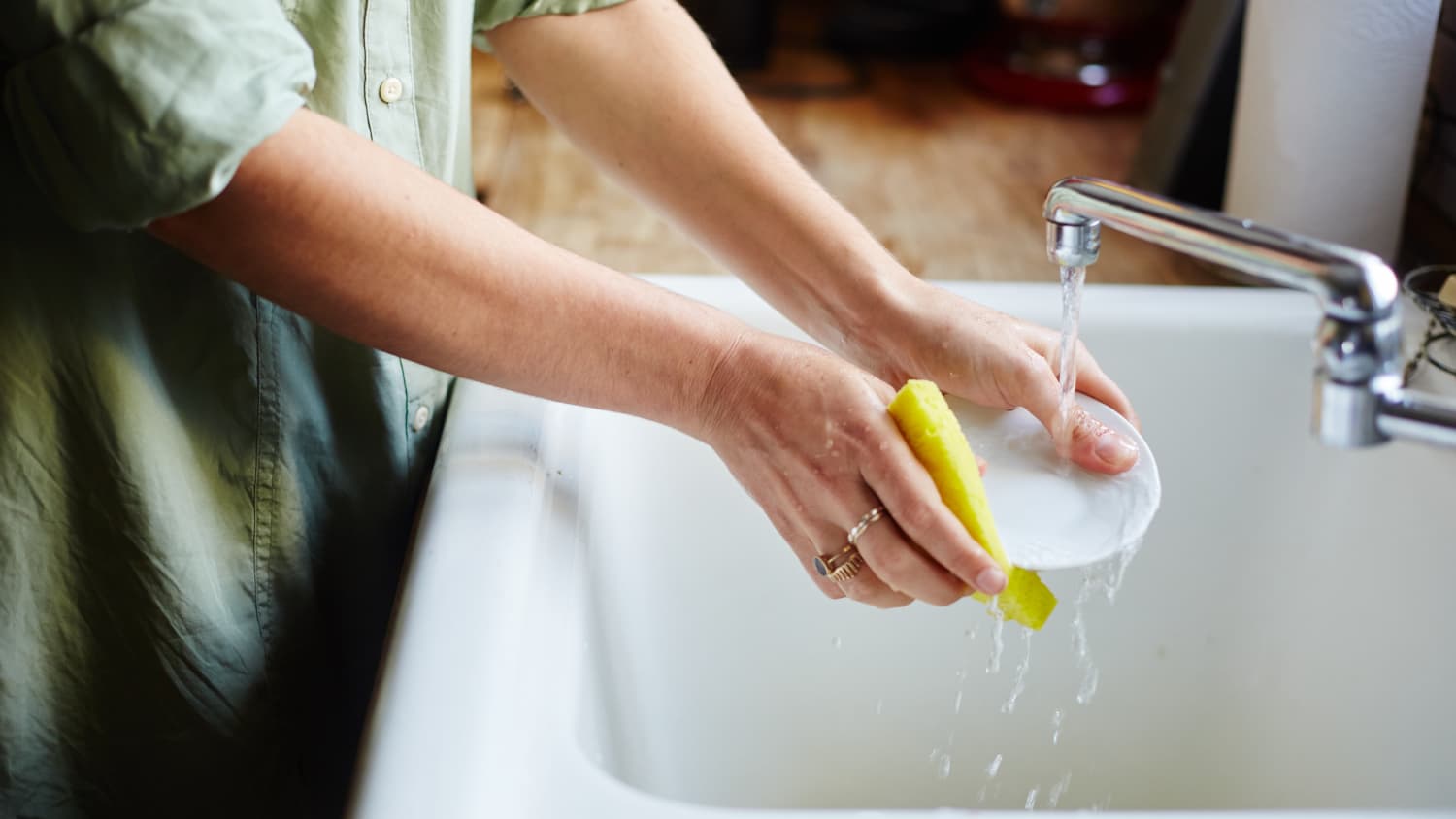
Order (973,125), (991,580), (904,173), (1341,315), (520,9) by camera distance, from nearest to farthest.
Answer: (1341,315) < (991,580) < (520,9) < (904,173) < (973,125)

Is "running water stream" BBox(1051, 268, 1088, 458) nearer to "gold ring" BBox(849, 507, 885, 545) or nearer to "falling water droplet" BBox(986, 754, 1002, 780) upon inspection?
"gold ring" BBox(849, 507, 885, 545)

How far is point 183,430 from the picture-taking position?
62 cm

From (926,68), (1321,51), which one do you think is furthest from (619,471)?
(926,68)

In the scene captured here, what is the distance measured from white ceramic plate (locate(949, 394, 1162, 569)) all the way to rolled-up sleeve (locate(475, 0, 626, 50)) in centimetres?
33

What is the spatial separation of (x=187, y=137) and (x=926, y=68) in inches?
61.7

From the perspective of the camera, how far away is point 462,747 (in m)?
0.53

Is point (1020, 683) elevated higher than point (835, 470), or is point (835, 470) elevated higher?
point (835, 470)

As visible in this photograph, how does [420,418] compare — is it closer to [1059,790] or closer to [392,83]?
[392,83]

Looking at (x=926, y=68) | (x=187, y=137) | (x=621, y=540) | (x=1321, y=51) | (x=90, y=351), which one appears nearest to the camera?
(x=187, y=137)

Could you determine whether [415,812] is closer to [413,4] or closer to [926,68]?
[413,4]

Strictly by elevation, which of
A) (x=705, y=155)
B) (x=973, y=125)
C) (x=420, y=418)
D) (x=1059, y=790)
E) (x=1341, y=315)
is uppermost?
(x=1341, y=315)

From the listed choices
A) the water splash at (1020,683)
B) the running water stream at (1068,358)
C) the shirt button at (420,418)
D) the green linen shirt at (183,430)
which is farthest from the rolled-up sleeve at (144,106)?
the water splash at (1020,683)

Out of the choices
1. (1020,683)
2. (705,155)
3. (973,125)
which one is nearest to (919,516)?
(705,155)

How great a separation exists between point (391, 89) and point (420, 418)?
0.63ft
